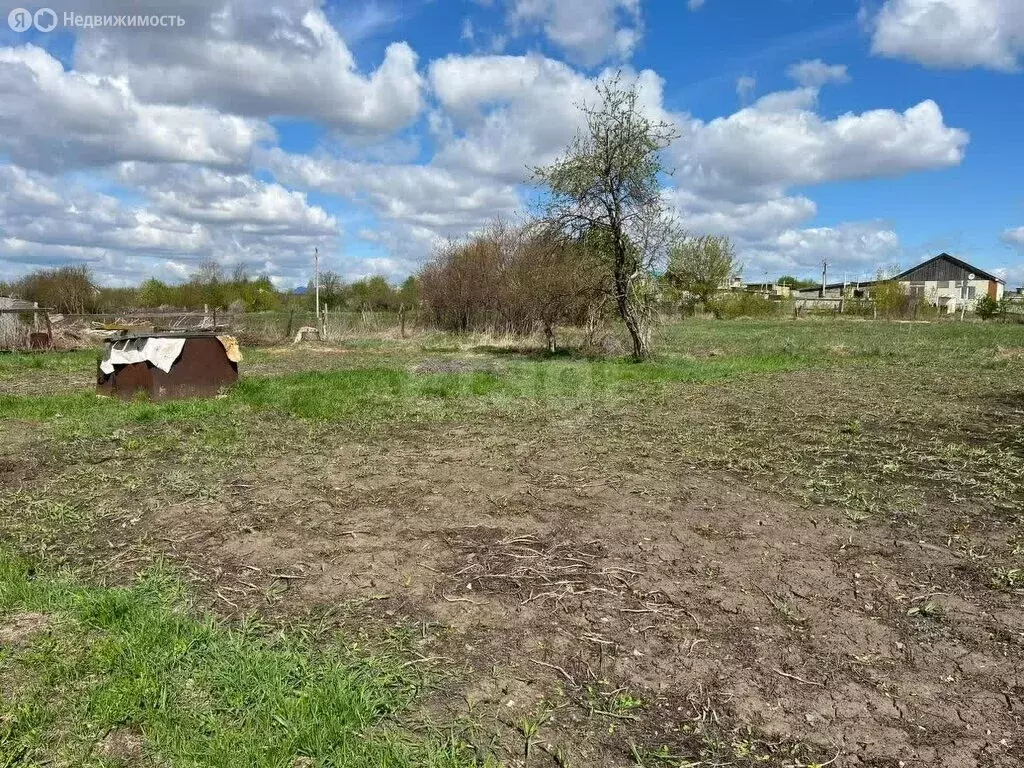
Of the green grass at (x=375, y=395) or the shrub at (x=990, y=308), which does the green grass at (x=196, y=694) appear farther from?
the shrub at (x=990, y=308)

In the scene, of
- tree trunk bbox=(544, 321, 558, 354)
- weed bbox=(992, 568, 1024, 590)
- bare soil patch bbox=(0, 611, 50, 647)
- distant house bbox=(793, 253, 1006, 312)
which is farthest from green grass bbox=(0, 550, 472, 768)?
distant house bbox=(793, 253, 1006, 312)

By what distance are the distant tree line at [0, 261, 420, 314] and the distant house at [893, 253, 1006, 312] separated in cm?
5817

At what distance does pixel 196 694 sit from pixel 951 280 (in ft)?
271

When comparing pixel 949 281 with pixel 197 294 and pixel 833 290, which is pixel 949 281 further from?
pixel 197 294

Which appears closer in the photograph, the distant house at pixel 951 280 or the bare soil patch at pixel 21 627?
the bare soil patch at pixel 21 627

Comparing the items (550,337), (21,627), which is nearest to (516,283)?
(550,337)

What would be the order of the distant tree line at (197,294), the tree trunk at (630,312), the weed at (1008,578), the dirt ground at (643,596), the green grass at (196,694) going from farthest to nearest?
the distant tree line at (197,294), the tree trunk at (630,312), the weed at (1008,578), the dirt ground at (643,596), the green grass at (196,694)

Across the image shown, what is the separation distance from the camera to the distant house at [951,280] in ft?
224

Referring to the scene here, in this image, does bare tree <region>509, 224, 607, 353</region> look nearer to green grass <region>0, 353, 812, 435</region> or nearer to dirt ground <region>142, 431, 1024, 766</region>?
green grass <region>0, 353, 812, 435</region>

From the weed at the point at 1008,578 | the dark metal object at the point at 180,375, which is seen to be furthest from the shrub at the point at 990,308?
the weed at the point at 1008,578

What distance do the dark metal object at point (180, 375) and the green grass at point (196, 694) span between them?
22.6 feet

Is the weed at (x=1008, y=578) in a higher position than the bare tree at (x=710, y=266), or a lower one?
lower

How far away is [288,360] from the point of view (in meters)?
18.3

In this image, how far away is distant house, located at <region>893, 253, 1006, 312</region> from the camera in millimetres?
68375
